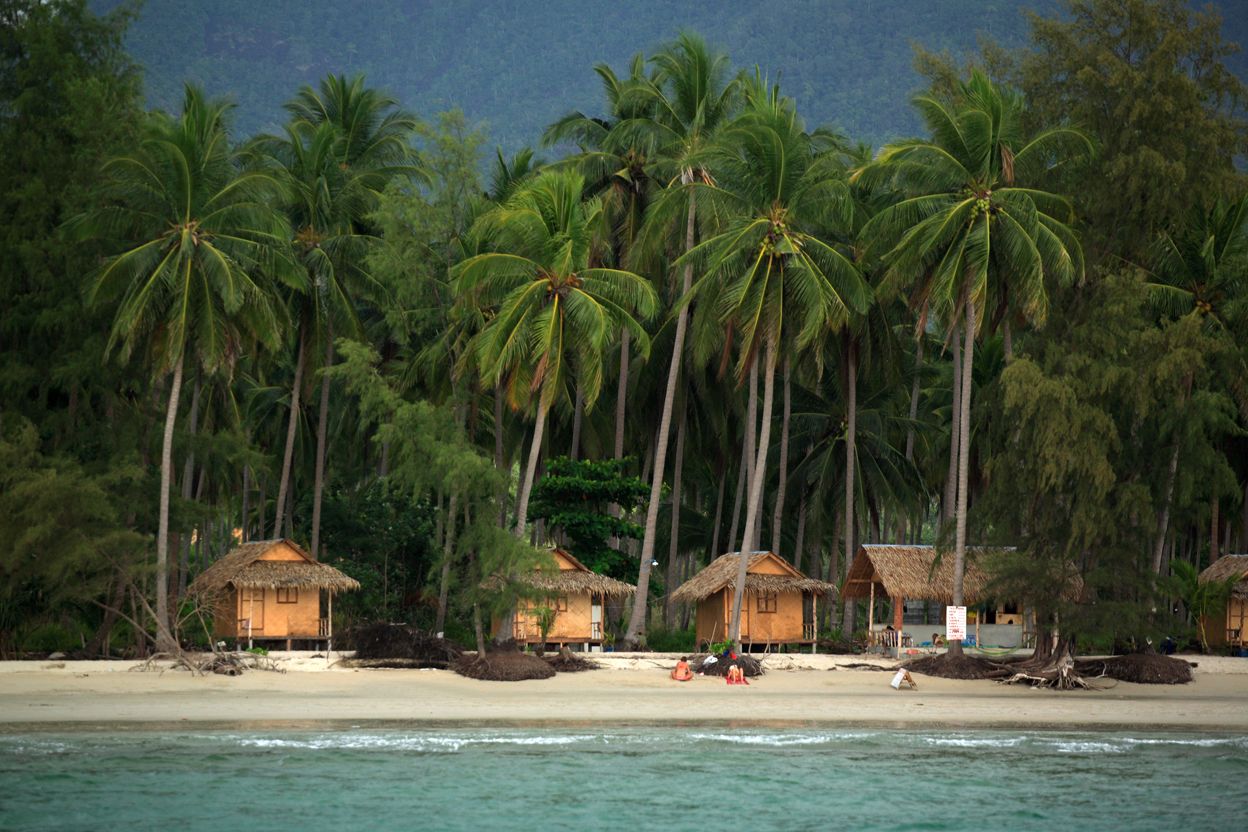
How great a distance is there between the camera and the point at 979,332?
3834 cm

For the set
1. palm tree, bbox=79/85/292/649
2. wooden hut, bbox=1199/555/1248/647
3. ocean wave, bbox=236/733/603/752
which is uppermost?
palm tree, bbox=79/85/292/649

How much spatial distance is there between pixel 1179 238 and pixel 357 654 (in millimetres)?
22905

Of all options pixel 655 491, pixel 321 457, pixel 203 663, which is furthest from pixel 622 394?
pixel 203 663

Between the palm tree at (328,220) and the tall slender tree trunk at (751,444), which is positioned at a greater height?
the palm tree at (328,220)

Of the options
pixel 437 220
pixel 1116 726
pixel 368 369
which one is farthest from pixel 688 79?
pixel 1116 726

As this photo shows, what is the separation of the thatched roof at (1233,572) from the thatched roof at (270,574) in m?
22.9

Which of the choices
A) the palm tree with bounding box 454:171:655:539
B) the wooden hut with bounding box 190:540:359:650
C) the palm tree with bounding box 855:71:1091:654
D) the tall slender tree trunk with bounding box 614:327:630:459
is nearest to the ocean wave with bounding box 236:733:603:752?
→ the palm tree with bounding box 454:171:655:539

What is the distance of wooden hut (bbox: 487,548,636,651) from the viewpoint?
36.7m

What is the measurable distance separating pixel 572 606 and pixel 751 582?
467 centimetres

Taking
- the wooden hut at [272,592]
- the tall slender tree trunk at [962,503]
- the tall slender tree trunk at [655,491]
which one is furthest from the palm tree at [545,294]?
the tall slender tree trunk at [962,503]

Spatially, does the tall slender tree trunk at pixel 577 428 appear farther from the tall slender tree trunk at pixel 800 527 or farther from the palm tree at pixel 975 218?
the palm tree at pixel 975 218

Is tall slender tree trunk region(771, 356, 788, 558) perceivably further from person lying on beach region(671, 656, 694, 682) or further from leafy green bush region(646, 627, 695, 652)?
person lying on beach region(671, 656, 694, 682)

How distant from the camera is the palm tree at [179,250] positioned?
108 feet

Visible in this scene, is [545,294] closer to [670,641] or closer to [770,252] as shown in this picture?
[770,252]
